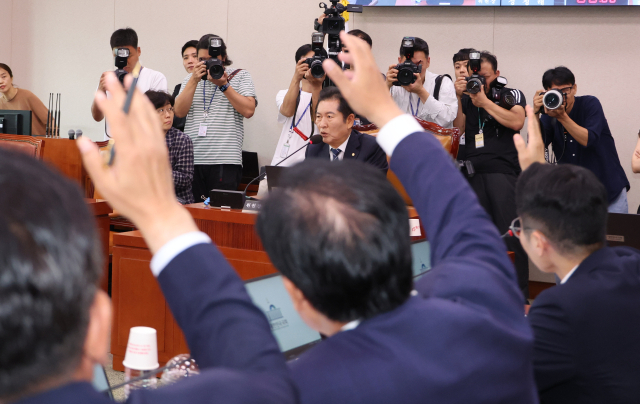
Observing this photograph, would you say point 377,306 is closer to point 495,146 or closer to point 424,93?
point 424,93

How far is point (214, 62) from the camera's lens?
12.5ft

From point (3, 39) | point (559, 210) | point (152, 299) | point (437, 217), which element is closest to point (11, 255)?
point (437, 217)

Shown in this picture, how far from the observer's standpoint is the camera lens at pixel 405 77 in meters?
3.57

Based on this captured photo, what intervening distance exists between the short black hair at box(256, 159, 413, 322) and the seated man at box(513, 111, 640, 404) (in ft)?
2.09

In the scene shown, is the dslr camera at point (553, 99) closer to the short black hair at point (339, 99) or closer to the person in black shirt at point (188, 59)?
the short black hair at point (339, 99)

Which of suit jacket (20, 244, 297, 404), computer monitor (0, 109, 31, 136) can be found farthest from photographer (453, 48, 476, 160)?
suit jacket (20, 244, 297, 404)

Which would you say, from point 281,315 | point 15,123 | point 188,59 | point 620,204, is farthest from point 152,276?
point 620,204

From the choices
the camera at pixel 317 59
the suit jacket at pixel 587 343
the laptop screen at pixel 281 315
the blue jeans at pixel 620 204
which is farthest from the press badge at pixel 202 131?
the suit jacket at pixel 587 343

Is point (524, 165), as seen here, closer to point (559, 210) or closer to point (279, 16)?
point (559, 210)

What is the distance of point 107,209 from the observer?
10.2 feet

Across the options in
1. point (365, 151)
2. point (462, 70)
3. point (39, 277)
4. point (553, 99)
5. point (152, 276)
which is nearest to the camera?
point (39, 277)

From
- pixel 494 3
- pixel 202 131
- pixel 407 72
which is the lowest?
pixel 202 131

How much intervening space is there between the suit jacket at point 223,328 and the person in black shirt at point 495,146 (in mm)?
3199

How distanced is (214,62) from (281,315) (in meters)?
2.73
